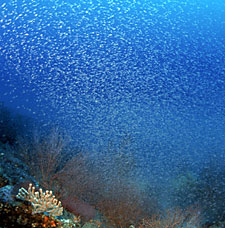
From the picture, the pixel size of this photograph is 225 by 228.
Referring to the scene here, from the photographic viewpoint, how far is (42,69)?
15.0 meters

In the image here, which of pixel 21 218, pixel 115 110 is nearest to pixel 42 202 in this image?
pixel 21 218

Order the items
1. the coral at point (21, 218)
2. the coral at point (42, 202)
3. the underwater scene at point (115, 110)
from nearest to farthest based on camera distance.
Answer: the coral at point (21, 218) < the coral at point (42, 202) < the underwater scene at point (115, 110)

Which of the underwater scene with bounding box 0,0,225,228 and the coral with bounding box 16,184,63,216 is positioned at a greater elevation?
the underwater scene with bounding box 0,0,225,228

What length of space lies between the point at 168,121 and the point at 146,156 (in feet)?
7.31

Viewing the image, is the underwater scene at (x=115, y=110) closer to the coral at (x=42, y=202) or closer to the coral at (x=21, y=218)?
the coral at (x=42, y=202)

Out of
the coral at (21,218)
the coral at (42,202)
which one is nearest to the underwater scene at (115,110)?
the coral at (42,202)

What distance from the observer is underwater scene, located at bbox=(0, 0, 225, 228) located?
1023 cm

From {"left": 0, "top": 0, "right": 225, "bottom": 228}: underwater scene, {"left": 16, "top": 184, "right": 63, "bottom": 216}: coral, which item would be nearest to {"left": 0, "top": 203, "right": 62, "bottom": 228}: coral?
{"left": 16, "top": 184, "right": 63, "bottom": 216}: coral

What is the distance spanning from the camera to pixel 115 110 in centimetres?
1385

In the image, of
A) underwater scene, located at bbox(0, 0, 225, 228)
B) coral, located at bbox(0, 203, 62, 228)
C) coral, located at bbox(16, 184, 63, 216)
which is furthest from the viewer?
underwater scene, located at bbox(0, 0, 225, 228)

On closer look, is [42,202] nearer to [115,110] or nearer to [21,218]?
[21,218]

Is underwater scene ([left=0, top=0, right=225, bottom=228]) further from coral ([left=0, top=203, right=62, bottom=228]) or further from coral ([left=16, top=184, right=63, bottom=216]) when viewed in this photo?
coral ([left=0, top=203, right=62, bottom=228])

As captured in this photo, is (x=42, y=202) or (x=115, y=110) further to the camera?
(x=115, y=110)

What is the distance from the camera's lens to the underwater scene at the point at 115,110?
10.2 meters
